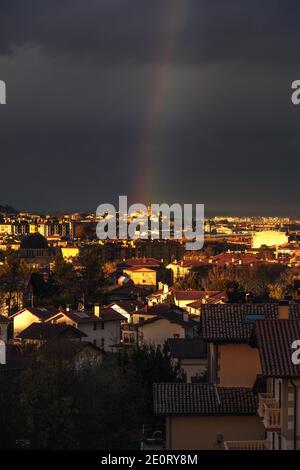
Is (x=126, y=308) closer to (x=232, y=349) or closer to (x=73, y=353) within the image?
(x=73, y=353)

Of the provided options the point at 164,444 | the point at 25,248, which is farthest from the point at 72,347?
the point at 25,248

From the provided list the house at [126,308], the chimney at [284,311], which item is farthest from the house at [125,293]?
the chimney at [284,311]

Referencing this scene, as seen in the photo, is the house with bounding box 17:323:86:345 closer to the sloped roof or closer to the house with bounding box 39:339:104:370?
the sloped roof

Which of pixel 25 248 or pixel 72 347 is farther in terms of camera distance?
pixel 25 248

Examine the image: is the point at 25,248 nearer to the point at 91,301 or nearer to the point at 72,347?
the point at 91,301

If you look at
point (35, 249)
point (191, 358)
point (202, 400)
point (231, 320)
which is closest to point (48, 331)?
point (191, 358)

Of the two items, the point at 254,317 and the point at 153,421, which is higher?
the point at 254,317
